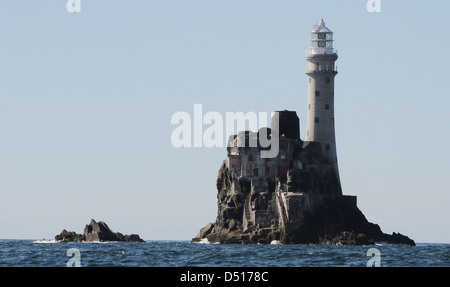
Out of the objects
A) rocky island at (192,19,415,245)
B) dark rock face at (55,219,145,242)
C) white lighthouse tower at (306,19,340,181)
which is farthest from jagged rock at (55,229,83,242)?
white lighthouse tower at (306,19,340,181)

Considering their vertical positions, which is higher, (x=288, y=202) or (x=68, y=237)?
(x=288, y=202)

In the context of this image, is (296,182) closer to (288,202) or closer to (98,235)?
(288,202)

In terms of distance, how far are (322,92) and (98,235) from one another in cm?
3582

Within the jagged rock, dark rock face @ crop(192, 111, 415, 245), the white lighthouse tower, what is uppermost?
the white lighthouse tower

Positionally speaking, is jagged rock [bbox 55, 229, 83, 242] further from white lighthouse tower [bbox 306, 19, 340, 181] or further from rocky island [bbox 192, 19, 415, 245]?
white lighthouse tower [bbox 306, 19, 340, 181]

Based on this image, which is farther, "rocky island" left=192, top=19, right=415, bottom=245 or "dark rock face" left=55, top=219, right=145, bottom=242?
"dark rock face" left=55, top=219, right=145, bottom=242

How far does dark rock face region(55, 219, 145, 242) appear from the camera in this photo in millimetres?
134000

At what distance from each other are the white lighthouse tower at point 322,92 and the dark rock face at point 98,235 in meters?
30.1

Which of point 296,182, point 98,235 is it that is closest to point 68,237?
point 98,235

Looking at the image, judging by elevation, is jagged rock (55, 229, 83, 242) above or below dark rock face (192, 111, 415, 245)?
below

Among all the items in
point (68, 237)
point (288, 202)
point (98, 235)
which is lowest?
point (68, 237)

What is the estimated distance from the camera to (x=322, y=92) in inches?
4983

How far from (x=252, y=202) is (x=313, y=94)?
1611cm

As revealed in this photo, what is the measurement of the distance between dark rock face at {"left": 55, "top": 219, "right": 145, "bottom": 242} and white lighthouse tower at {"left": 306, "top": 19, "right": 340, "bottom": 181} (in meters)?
30.1
